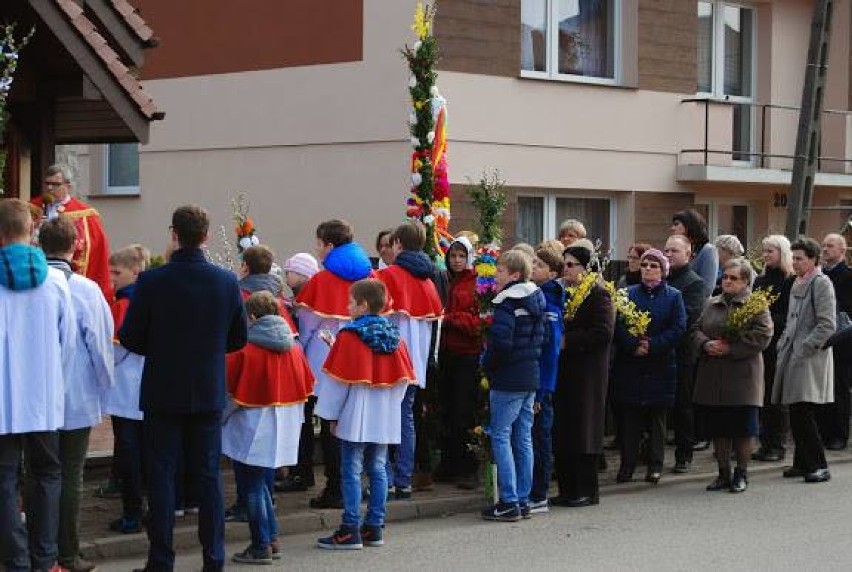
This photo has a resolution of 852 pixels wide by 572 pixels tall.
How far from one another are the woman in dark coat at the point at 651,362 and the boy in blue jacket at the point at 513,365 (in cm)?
172

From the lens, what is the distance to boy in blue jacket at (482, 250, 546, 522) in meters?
10.4

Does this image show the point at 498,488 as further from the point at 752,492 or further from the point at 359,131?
the point at 359,131

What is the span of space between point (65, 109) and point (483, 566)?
6011 mm

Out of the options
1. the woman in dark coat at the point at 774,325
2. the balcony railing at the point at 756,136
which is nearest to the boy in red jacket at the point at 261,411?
the woman in dark coat at the point at 774,325

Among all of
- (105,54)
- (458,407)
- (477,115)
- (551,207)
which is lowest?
(458,407)

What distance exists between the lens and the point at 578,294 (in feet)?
37.5

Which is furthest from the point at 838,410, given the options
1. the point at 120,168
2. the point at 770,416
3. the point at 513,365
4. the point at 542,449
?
the point at 120,168

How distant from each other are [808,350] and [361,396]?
15.8ft

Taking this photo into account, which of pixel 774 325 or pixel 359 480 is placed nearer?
pixel 359 480

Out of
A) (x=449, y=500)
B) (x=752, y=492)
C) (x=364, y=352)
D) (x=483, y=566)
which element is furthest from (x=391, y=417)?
(x=752, y=492)

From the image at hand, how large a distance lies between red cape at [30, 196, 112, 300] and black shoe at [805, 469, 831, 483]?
5.99m

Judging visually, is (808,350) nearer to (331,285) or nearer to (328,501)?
(331,285)

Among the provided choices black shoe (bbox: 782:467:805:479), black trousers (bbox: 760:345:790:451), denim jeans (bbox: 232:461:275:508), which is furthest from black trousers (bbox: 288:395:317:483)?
black trousers (bbox: 760:345:790:451)

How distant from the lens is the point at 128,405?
9625 millimetres
